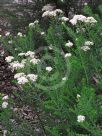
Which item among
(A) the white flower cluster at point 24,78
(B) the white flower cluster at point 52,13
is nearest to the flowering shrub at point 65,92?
(A) the white flower cluster at point 24,78

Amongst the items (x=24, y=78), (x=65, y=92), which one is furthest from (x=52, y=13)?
(x=24, y=78)

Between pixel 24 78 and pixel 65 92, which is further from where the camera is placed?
pixel 65 92

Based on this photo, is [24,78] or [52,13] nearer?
[24,78]

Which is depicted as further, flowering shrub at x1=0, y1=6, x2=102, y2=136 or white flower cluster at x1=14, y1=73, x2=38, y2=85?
white flower cluster at x1=14, y1=73, x2=38, y2=85

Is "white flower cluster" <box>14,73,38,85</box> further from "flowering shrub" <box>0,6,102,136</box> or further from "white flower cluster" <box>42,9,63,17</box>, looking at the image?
"white flower cluster" <box>42,9,63,17</box>

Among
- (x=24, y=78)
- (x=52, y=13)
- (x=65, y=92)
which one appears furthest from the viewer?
(x=52, y=13)

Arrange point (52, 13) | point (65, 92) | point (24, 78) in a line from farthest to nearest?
point (52, 13)
point (65, 92)
point (24, 78)

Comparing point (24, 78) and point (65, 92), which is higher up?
point (24, 78)

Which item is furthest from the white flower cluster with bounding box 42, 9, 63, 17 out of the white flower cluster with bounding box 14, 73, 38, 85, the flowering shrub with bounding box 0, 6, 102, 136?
the white flower cluster with bounding box 14, 73, 38, 85

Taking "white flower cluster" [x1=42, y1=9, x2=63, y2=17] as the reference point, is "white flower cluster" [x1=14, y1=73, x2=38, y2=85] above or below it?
below

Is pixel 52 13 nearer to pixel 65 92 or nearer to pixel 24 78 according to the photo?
pixel 65 92

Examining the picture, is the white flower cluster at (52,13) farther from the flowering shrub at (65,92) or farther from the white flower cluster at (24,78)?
the white flower cluster at (24,78)

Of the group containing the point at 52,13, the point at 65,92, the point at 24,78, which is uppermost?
the point at 52,13

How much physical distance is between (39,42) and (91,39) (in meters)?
1.87
